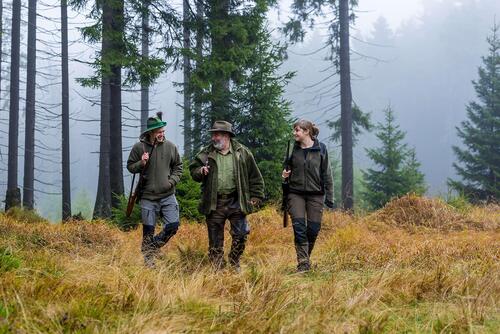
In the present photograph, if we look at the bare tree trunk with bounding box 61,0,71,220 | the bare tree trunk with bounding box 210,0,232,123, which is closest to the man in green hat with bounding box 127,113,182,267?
the bare tree trunk with bounding box 210,0,232,123

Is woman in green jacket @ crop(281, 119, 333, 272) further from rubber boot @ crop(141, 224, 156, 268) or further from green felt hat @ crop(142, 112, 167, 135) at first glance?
rubber boot @ crop(141, 224, 156, 268)

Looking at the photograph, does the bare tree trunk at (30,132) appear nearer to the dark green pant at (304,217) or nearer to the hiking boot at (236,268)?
the hiking boot at (236,268)

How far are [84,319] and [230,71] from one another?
11.8 meters

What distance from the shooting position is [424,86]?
143 metres

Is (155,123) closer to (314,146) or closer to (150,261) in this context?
Answer: (150,261)

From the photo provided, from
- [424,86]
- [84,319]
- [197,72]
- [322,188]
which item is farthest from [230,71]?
[424,86]

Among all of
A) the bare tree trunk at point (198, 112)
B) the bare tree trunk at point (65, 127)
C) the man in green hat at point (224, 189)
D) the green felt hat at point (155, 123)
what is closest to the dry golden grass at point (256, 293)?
the man in green hat at point (224, 189)

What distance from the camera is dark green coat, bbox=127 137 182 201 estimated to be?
697cm

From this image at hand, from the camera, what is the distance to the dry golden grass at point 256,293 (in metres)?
3.51

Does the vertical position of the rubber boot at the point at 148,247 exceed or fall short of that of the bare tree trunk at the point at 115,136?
it falls short

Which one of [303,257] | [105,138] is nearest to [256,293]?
[303,257]

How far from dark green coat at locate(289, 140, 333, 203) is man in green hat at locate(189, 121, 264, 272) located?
2.07ft

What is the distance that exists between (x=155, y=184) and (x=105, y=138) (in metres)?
7.98

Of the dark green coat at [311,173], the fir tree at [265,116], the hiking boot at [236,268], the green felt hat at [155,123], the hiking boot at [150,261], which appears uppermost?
the fir tree at [265,116]
